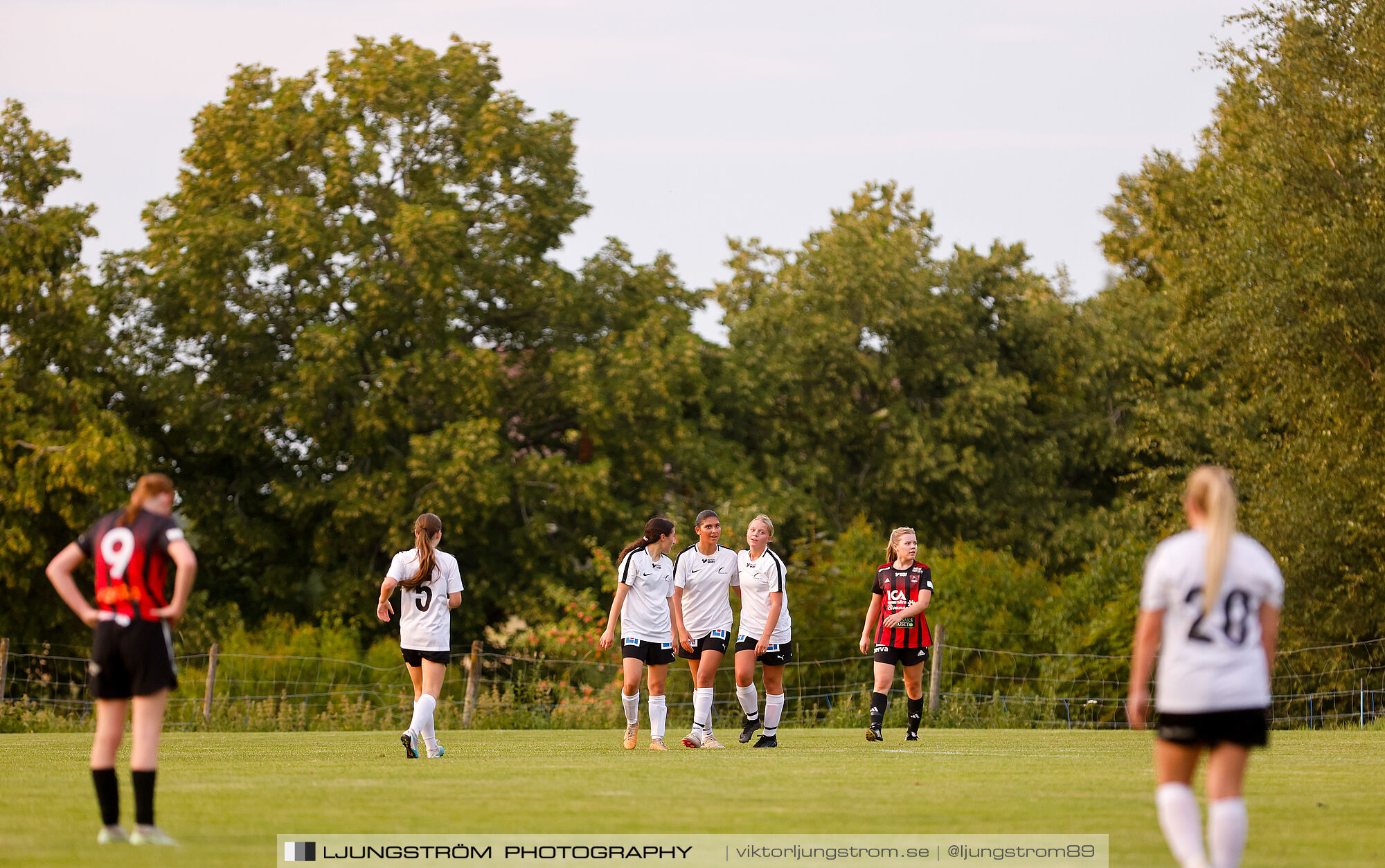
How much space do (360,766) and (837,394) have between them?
1126 inches

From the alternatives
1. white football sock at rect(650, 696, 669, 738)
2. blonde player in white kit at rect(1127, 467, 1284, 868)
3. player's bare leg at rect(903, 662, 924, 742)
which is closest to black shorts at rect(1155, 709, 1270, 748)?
blonde player in white kit at rect(1127, 467, 1284, 868)

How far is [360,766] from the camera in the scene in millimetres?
10922

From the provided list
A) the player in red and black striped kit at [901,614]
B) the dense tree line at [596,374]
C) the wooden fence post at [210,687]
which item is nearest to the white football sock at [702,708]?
the player in red and black striped kit at [901,614]

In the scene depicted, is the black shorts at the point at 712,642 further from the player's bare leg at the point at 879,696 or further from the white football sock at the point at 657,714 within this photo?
the player's bare leg at the point at 879,696

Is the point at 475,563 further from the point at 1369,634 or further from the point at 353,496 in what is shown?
the point at 1369,634

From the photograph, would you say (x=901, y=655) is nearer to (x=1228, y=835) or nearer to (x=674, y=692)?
(x=1228, y=835)

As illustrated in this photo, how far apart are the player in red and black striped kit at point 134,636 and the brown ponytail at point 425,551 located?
Answer: 4829 mm

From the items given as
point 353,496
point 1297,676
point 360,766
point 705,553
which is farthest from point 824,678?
Result: point 360,766

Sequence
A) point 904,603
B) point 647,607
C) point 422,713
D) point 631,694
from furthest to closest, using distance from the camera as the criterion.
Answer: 1. point 904,603
2. point 631,694
3. point 647,607
4. point 422,713

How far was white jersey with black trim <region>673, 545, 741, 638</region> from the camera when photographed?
13.1m

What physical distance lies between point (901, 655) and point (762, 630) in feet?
4.53

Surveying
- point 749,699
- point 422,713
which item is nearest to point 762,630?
point 749,699

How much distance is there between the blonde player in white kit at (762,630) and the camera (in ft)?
44.3

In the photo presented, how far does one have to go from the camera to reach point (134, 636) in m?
6.90
